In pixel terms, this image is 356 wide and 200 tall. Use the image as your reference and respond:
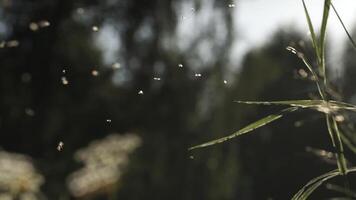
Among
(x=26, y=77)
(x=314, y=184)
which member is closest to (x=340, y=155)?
(x=314, y=184)

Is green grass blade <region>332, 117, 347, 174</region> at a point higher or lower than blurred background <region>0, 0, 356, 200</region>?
lower

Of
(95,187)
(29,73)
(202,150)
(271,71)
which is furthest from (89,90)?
(95,187)

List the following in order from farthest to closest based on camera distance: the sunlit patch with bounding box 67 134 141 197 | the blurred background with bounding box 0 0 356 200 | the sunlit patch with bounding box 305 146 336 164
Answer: the blurred background with bounding box 0 0 356 200, the sunlit patch with bounding box 67 134 141 197, the sunlit patch with bounding box 305 146 336 164

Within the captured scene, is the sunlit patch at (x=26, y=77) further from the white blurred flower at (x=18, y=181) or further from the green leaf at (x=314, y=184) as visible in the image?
the green leaf at (x=314, y=184)

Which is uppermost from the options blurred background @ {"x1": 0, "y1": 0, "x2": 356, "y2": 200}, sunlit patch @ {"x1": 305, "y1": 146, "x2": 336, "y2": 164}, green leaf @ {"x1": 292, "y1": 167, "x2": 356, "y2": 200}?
blurred background @ {"x1": 0, "y1": 0, "x2": 356, "y2": 200}

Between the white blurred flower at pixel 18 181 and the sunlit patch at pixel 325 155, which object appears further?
the white blurred flower at pixel 18 181

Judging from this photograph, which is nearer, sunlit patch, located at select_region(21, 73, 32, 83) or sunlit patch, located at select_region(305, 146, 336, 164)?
sunlit patch, located at select_region(305, 146, 336, 164)

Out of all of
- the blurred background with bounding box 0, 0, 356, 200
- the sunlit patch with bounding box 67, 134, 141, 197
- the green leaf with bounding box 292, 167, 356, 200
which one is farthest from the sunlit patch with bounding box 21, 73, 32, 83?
the green leaf with bounding box 292, 167, 356, 200

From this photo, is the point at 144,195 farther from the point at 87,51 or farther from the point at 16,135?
the point at 87,51

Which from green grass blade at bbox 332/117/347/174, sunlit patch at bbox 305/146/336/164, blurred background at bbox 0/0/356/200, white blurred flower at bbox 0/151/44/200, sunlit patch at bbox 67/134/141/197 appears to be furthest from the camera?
blurred background at bbox 0/0/356/200

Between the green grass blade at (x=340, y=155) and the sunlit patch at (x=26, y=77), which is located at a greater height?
the sunlit patch at (x=26, y=77)

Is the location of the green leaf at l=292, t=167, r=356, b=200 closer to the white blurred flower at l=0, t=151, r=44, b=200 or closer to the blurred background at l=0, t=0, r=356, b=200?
the white blurred flower at l=0, t=151, r=44, b=200

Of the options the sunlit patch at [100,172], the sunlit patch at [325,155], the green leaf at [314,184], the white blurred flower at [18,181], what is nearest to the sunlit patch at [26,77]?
the sunlit patch at [100,172]
